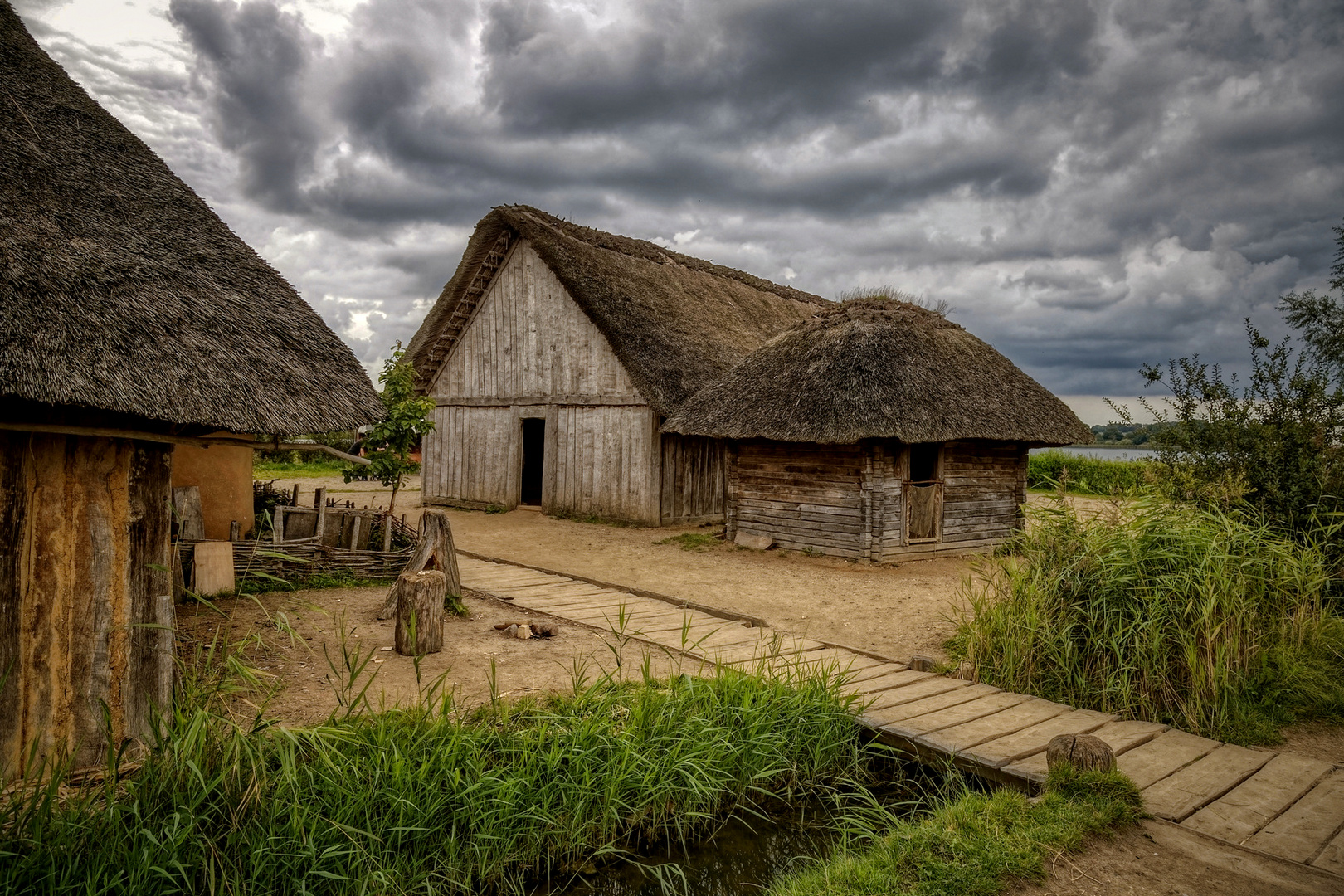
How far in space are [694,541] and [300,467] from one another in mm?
18547

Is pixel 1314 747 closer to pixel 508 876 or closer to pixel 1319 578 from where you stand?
Result: pixel 1319 578

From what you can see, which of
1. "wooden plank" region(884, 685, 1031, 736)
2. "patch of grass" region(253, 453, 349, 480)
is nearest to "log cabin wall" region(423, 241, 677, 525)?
"patch of grass" region(253, 453, 349, 480)

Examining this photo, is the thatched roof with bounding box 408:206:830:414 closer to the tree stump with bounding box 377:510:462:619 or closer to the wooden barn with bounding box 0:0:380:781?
the tree stump with bounding box 377:510:462:619

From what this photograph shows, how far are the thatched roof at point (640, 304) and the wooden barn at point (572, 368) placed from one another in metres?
0.03

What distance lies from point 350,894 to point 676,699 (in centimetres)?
186

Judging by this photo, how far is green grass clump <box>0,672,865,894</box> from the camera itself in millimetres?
2883

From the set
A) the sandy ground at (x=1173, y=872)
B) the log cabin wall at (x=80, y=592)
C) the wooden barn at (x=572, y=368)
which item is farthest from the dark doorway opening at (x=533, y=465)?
the sandy ground at (x=1173, y=872)

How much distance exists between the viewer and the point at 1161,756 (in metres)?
4.14

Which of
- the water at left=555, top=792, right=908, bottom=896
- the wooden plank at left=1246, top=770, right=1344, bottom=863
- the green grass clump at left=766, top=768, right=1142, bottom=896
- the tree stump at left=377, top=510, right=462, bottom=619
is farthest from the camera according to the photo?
the tree stump at left=377, top=510, right=462, bottom=619

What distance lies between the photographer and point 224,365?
425 centimetres

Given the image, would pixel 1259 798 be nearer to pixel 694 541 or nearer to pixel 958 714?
pixel 958 714

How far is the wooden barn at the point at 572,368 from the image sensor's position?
13.7 m

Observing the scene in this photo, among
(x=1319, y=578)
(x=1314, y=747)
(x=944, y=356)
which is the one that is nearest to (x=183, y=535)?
(x=1314, y=747)

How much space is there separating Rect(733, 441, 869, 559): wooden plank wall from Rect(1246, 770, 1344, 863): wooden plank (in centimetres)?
688
